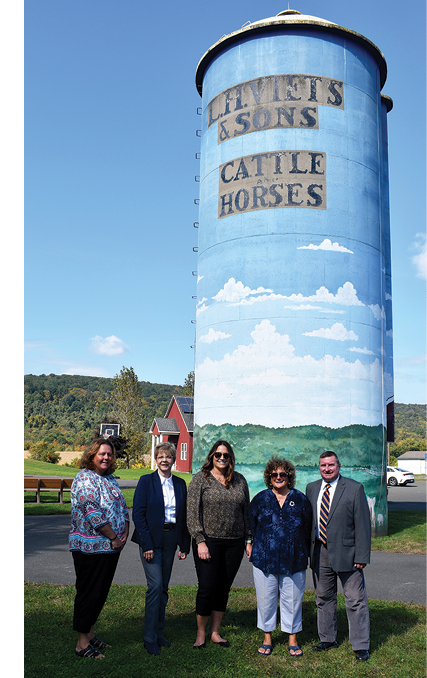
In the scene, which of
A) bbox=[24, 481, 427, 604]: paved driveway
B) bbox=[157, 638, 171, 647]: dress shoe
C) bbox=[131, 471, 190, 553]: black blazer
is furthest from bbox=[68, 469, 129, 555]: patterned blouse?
bbox=[24, 481, 427, 604]: paved driveway

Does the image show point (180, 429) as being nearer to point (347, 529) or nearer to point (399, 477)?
point (399, 477)

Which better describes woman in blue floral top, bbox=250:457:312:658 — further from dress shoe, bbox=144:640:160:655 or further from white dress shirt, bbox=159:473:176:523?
dress shoe, bbox=144:640:160:655

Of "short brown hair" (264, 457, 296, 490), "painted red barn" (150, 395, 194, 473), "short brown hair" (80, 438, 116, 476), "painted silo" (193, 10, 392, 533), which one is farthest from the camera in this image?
"painted red barn" (150, 395, 194, 473)

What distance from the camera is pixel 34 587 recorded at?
8594mm

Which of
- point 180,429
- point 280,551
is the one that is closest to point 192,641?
point 280,551

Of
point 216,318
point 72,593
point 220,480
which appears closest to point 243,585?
point 72,593

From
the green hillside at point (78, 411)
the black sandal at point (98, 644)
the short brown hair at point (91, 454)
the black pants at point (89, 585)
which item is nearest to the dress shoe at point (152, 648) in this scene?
the black sandal at point (98, 644)

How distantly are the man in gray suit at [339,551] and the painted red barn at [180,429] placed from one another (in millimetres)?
38623

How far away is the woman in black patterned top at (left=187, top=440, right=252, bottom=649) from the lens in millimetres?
6160

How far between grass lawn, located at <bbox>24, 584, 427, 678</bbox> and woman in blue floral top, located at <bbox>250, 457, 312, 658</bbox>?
336 millimetres

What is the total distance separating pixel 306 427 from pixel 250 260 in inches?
188

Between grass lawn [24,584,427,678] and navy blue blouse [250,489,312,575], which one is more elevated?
navy blue blouse [250,489,312,575]

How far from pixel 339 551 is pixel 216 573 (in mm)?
1385

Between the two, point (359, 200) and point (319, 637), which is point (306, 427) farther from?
point (319, 637)
